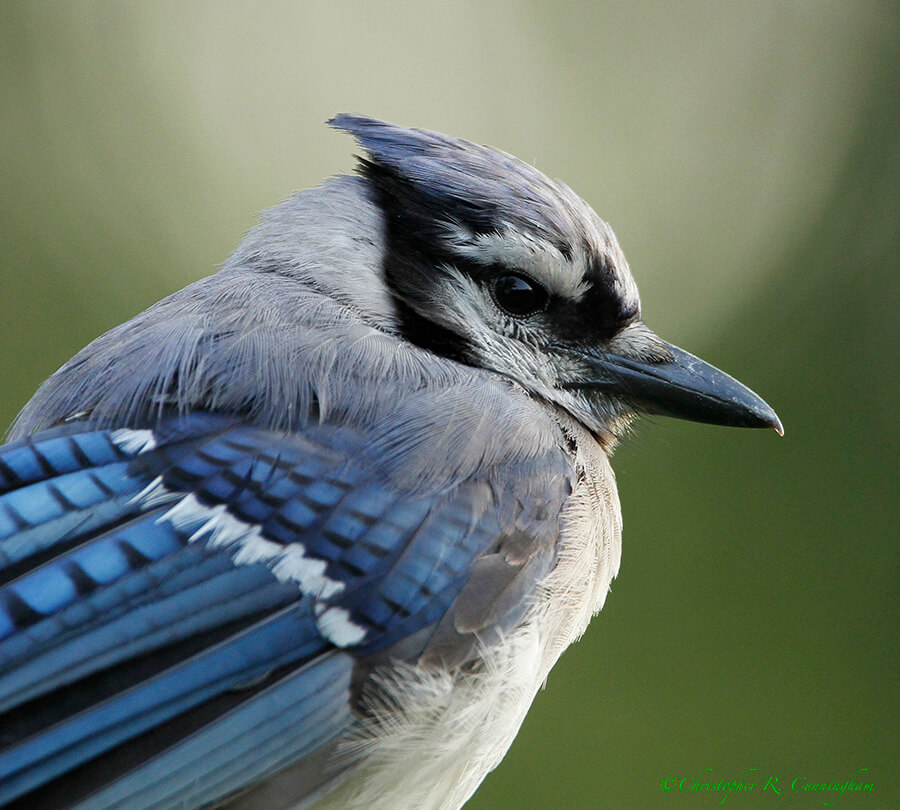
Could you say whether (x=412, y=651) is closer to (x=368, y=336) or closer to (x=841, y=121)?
(x=368, y=336)

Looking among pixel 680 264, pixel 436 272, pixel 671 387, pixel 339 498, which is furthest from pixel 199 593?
pixel 680 264

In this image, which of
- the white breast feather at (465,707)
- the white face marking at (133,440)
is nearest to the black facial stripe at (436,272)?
the white breast feather at (465,707)

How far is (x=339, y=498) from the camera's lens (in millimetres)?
1224

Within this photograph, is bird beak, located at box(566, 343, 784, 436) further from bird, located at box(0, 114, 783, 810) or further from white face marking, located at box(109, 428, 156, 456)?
white face marking, located at box(109, 428, 156, 456)

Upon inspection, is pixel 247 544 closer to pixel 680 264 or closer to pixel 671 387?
pixel 671 387

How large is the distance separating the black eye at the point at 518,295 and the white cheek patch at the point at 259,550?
0.55 meters

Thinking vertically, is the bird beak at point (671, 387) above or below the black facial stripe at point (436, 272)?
below

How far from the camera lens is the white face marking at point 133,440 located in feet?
4.04

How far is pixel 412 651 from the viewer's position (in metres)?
1.19

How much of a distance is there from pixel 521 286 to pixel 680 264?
9.29 ft

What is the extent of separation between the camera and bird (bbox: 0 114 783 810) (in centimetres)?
107

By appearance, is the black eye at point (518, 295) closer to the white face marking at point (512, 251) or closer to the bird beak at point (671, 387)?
the white face marking at point (512, 251)

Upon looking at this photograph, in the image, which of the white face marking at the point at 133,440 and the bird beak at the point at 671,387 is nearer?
the white face marking at the point at 133,440

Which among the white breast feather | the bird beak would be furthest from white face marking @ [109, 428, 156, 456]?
the bird beak
